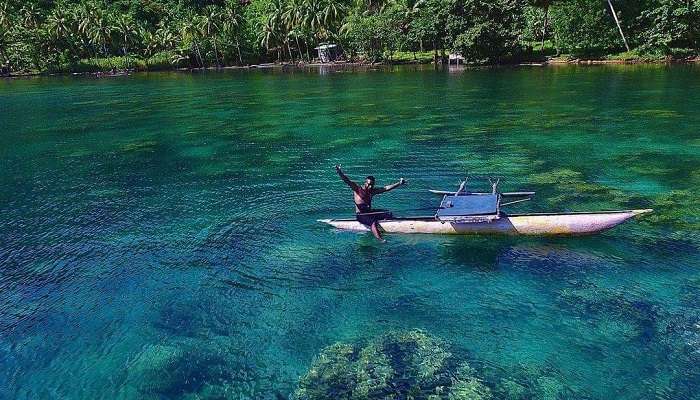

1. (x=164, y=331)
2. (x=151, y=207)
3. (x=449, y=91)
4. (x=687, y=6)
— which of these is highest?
(x=687, y=6)

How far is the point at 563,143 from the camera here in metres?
34.7

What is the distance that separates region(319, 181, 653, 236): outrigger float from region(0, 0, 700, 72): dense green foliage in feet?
239

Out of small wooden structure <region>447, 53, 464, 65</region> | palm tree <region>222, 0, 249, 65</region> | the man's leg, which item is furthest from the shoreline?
the man's leg

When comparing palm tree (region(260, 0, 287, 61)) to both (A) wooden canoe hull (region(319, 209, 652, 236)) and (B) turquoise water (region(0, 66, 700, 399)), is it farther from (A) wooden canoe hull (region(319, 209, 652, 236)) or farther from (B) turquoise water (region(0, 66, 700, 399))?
(A) wooden canoe hull (region(319, 209, 652, 236))

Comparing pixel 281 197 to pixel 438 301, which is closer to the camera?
pixel 438 301

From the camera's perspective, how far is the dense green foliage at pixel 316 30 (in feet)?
282

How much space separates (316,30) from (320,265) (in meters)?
108

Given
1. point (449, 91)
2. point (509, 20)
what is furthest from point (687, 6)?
point (449, 91)

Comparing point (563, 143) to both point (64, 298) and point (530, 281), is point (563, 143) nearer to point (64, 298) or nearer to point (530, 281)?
point (530, 281)

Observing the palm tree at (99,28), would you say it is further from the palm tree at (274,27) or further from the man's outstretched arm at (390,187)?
the man's outstretched arm at (390,187)

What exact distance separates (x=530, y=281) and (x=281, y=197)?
43.2ft

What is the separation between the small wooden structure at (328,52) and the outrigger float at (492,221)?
345ft

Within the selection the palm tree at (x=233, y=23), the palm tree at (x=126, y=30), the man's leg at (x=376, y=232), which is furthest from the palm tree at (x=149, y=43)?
the man's leg at (x=376, y=232)

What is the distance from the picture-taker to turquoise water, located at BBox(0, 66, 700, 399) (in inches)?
552
